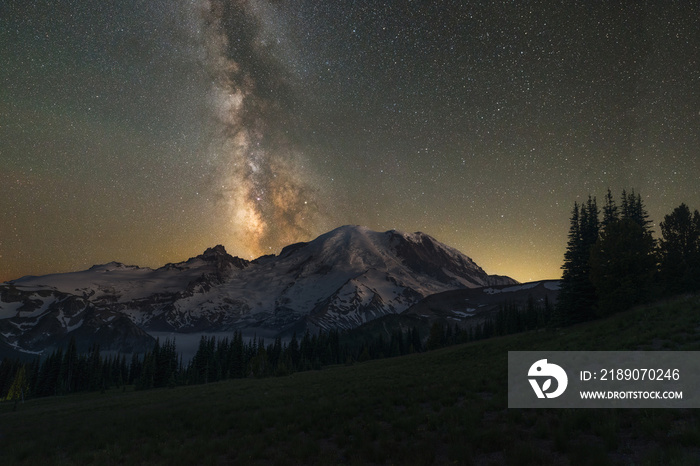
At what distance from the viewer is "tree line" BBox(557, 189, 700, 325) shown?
3747cm

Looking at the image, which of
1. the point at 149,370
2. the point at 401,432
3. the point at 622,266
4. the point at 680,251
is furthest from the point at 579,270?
the point at 149,370

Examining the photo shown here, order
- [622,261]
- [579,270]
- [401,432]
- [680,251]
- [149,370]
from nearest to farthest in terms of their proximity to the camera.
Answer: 1. [401,432]
2. [622,261]
3. [579,270]
4. [680,251]
5. [149,370]

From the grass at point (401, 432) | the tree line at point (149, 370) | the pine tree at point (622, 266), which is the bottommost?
the tree line at point (149, 370)

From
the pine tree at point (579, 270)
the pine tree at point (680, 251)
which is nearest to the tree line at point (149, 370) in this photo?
the pine tree at point (579, 270)

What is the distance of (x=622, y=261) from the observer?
123 feet

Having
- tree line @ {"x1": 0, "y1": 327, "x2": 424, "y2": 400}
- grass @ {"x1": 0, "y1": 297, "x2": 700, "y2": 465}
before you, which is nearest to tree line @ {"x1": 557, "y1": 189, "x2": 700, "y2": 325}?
grass @ {"x1": 0, "y1": 297, "x2": 700, "y2": 465}

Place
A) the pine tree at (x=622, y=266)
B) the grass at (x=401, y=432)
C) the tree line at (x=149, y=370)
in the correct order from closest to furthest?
the grass at (x=401, y=432)
the pine tree at (x=622, y=266)
the tree line at (x=149, y=370)

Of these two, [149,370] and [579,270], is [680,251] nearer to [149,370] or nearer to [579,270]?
[579,270]

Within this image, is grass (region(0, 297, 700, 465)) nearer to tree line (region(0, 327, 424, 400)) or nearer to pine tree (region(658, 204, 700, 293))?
pine tree (region(658, 204, 700, 293))

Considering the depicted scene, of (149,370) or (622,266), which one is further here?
(149,370)

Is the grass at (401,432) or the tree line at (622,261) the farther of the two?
the tree line at (622,261)

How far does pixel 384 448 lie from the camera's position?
1047 cm

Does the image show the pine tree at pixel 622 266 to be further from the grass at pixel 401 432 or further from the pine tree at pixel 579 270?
the grass at pixel 401 432

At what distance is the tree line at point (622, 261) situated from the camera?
3747 cm
